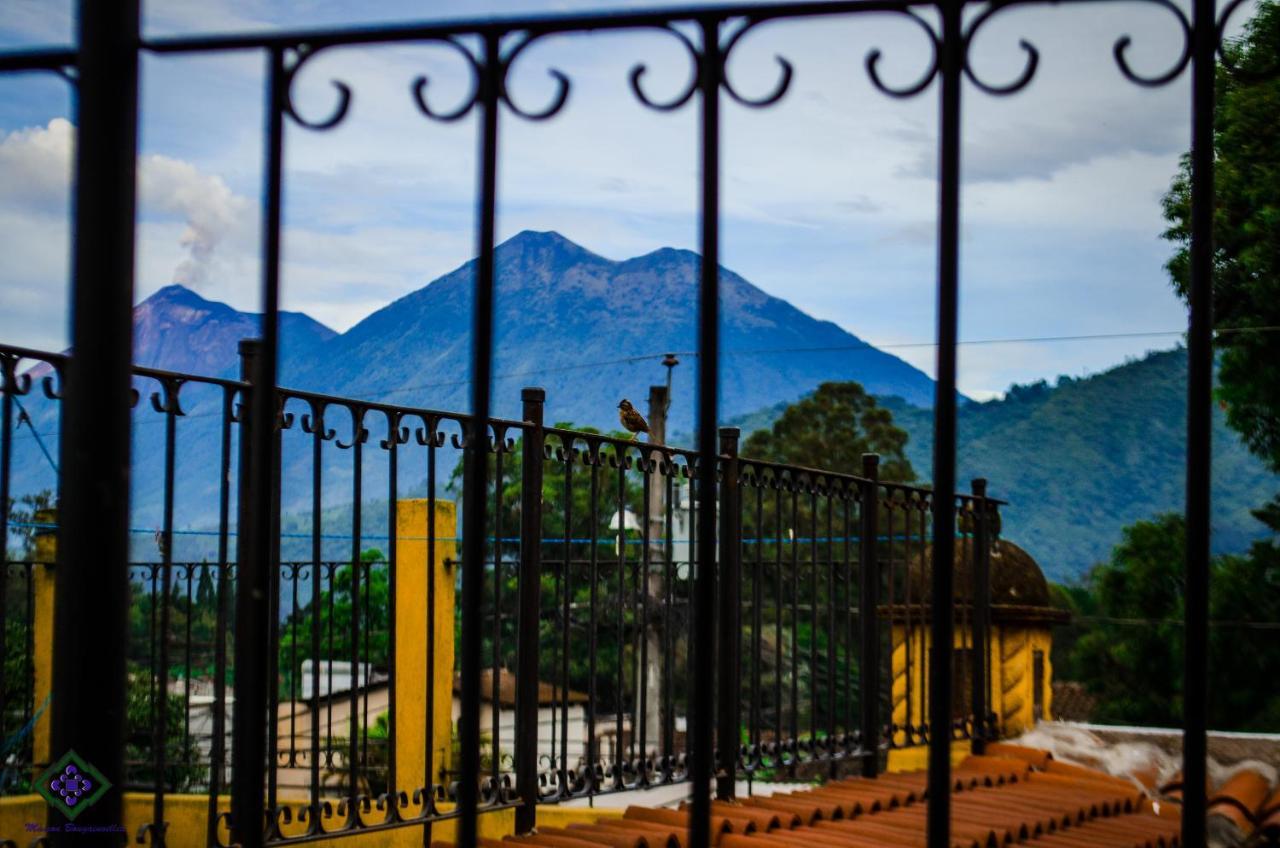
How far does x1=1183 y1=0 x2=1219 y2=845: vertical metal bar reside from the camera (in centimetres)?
173

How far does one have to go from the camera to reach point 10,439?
3.41 meters

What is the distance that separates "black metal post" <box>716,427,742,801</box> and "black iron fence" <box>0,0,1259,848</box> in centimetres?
260

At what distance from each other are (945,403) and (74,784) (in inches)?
54.0

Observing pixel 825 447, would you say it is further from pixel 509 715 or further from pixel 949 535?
pixel 949 535

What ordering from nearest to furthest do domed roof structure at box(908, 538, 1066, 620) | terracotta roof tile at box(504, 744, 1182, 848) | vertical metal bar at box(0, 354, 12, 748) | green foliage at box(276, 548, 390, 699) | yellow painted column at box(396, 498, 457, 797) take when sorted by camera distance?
vertical metal bar at box(0, 354, 12, 748) < terracotta roof tile at box(504, 744, 1182, 848) < domed roof structure at box(908, 538, 1066, 620) < green foliage at box(276, 548, 390, 699) < yellow painted column at box(396, 498, 457, 797)

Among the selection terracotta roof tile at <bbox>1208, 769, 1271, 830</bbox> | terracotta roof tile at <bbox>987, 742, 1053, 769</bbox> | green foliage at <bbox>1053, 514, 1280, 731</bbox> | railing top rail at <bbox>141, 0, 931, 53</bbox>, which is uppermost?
railing top rail at <bbox>141, 0, 931, 53</bbox>

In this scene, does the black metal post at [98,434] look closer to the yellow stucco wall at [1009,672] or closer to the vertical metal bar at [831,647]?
the vertical metal bar at [831,647]

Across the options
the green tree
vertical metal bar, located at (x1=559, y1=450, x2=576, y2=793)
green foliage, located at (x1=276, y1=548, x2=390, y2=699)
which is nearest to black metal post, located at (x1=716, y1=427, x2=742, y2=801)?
vertical metal bar, located at (x1=559, y1=450, x2=576, y2=793)

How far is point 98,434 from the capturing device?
1918mm

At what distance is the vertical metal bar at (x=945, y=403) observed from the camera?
5.83 ft

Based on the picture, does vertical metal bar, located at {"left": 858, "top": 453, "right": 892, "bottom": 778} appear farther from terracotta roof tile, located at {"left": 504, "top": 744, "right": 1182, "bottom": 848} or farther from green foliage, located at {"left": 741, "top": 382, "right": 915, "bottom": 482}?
green foliage, located at {"left": 741, "top": 382, "right": 915, "bottom": 482}

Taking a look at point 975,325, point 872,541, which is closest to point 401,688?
point 872,541

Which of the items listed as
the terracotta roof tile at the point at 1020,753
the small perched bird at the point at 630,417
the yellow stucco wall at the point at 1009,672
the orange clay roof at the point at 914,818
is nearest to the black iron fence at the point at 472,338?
the orange clay roof at the point at 914,818

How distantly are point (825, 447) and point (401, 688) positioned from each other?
977 inches
